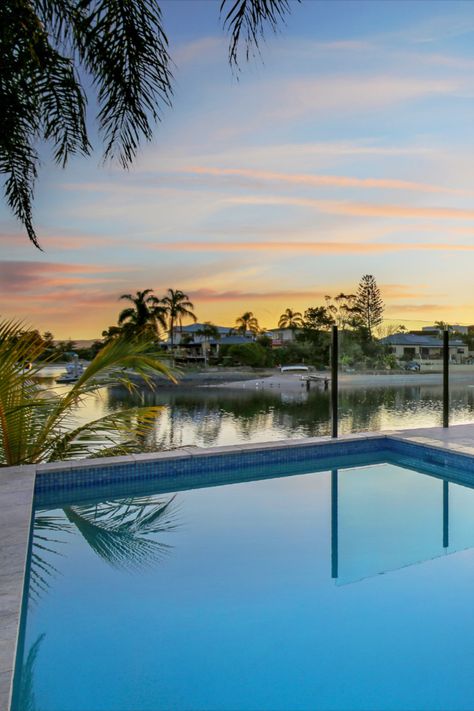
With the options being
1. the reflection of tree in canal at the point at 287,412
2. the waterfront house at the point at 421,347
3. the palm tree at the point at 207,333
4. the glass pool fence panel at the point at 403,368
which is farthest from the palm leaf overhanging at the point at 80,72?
the palm tree at the point at 207,333

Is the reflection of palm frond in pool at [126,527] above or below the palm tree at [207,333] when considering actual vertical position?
below

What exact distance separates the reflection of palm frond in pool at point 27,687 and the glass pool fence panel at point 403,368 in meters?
5.83

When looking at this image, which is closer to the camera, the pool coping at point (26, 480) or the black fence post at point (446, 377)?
the pool coping at point (26, 480)

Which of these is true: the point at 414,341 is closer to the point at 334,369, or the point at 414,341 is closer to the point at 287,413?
the point at 334,369

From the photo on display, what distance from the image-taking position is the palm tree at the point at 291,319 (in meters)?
→ 70.4

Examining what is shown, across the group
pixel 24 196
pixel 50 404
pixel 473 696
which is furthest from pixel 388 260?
pixel 473 696

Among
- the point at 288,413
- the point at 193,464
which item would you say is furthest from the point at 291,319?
the point at 193,464

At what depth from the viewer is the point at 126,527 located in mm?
4742

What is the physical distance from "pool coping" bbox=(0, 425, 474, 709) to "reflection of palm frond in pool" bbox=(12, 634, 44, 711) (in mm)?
305

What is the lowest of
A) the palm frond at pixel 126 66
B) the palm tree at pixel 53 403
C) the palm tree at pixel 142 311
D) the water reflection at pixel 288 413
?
the water reflection at pixel 288 413

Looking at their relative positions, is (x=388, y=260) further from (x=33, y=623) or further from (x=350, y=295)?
(x=350, y=295)

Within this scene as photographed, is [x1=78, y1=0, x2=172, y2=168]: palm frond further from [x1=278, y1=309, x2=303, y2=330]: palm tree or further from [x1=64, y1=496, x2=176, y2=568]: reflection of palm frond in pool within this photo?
[x1=278, y1=309, x2=303, y2=330]: palm tree

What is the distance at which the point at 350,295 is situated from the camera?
55688 mm

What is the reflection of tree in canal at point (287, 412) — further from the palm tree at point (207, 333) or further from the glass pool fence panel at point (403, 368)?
the palm tree at point (207, 333)
